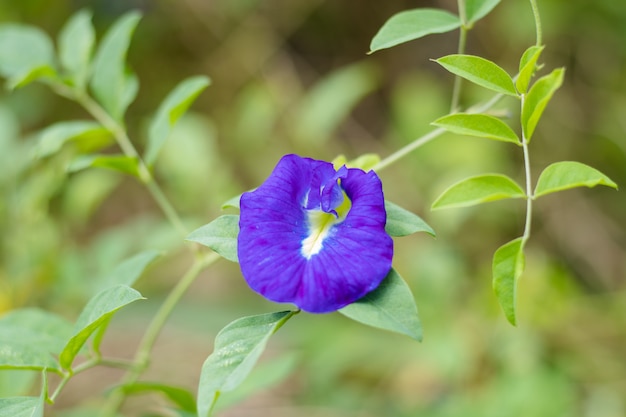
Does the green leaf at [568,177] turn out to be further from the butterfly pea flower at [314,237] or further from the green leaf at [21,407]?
the green leaf at [21,407]

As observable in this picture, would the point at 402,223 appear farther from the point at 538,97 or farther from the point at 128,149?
the point at 128,149

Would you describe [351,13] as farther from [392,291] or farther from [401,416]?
[392,291]

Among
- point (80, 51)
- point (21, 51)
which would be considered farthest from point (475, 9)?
point (21, 51)

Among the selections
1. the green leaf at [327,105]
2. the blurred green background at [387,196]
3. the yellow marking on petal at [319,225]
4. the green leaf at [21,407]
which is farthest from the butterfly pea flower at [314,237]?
the green leaf at [327,105]

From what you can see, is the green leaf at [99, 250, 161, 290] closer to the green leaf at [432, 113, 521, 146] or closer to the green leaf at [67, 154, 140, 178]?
the green leaf at [67, 154, 140, 178]

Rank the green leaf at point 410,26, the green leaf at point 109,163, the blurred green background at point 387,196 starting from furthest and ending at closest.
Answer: the blurred green background at point 387,196 < the green leaf at point 109,163 < the green leaf at point 410,26

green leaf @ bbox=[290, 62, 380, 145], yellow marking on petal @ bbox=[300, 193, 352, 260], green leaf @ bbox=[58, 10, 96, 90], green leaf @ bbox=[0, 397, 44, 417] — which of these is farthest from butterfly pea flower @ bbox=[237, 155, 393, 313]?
green leaf @ bbox=[290, 62, 380, 145]
